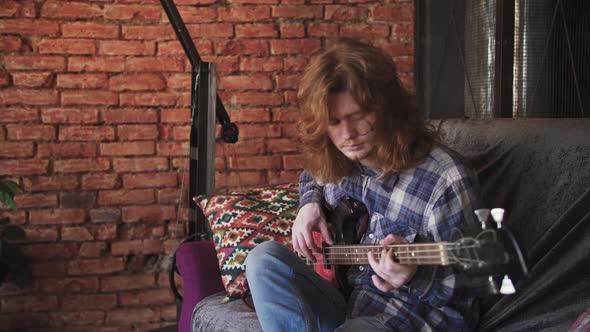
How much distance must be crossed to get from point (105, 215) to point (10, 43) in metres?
0.78

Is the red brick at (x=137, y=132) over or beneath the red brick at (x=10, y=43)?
beneath

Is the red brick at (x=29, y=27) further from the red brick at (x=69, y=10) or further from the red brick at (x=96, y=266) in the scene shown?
the red brick at (x=96, y=266)

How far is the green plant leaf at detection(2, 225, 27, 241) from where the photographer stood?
2703mm

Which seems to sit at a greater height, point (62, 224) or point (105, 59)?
point (105, 59)

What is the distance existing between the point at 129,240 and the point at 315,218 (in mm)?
1527

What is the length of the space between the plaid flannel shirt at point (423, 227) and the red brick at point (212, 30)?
5.03 ft

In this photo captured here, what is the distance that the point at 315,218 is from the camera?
171 centimetres

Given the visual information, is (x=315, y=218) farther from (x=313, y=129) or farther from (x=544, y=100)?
(x=544, y=100)

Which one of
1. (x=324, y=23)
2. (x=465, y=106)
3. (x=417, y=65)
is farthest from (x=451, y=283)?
(x=324, y=23)

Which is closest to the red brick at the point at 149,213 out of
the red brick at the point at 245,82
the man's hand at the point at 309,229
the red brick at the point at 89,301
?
the red brick at the point at 89,301

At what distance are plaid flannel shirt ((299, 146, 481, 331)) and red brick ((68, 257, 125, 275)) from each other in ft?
5.41

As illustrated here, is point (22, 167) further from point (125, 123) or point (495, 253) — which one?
point (495, 253)

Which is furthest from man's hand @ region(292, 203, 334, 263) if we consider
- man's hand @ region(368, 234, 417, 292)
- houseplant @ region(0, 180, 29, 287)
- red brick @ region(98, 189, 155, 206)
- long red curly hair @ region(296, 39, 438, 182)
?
red brick @ region(98, 189, 155, 206)

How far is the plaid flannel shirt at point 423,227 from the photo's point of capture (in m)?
1.39
